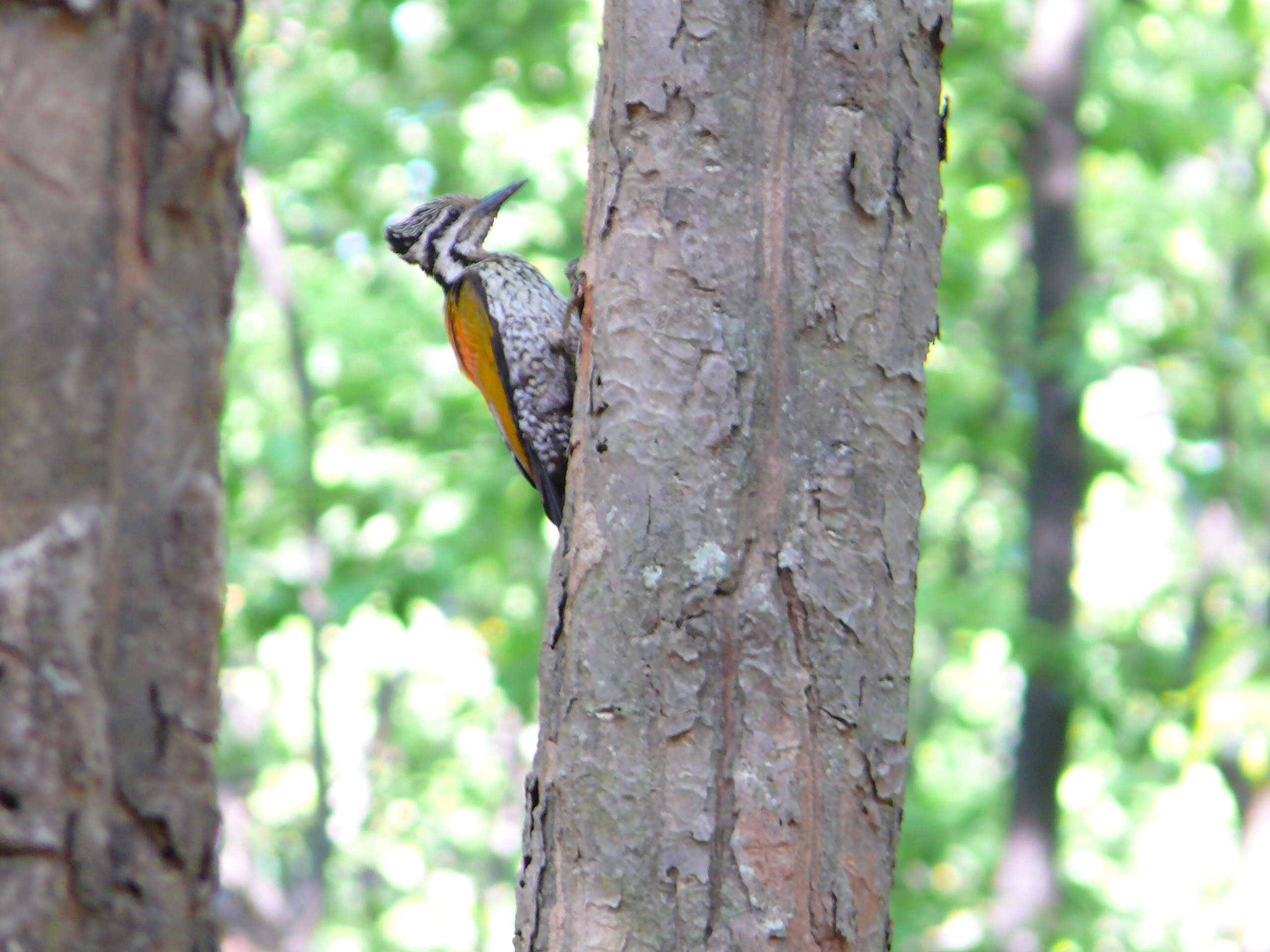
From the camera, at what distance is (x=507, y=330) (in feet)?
12.8

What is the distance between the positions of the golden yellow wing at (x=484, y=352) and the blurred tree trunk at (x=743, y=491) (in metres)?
1.81

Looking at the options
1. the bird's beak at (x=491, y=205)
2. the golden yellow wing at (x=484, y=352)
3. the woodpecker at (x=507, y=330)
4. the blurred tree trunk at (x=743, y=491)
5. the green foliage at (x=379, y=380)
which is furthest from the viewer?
the green foliage at (x=379, y=380)

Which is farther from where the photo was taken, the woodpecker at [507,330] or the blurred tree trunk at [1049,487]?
the blurred tree trunk at [1049,487]

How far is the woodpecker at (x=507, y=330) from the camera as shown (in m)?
3.77

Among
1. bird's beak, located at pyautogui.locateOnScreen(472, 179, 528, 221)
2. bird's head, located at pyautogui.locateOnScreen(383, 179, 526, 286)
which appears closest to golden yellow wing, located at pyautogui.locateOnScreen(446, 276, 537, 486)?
bird's head, located at pyautogui.locateOnScreen(383, 179, 526, 286)

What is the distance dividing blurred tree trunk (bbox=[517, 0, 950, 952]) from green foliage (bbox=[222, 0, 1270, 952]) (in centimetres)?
307

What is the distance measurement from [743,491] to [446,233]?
2.59 meters

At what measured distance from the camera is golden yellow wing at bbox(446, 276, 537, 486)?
3.94 metres

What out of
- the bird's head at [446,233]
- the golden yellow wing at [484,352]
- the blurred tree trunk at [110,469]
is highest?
the bird's head at [446,233]

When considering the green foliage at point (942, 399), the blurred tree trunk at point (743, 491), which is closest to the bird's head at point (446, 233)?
the green foliage at point (942, 399)

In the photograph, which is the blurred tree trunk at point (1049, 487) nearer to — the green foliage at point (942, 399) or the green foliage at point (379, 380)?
the green foliage at point (942, 399)

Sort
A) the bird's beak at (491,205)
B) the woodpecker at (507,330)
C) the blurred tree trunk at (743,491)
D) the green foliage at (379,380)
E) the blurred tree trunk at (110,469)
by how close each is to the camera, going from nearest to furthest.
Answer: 1. the blurred tree trunk at (110,469)
2. the blurred tree trunk at (743,491)
3. the woodpecker at (507,330)
4. the bird's beak at (491,205)
5. the green foliage at (379,380)

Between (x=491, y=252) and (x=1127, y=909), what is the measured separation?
8060 mm

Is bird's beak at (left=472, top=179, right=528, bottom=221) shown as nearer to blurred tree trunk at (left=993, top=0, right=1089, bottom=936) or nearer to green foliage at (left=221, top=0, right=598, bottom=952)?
green foliage at (left=221, top=0, right=598, bottom=952)
